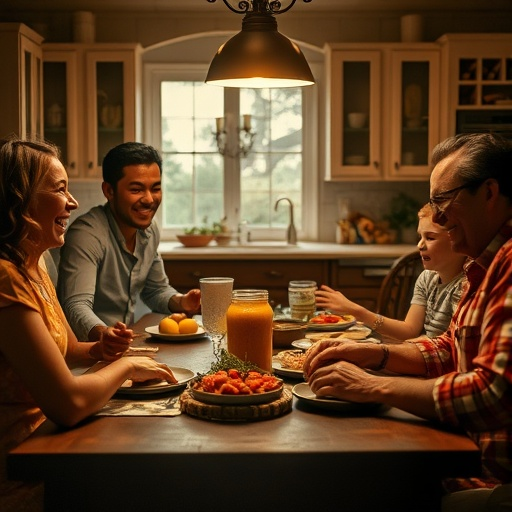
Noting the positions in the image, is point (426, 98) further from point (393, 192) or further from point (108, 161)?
point (108, 161)

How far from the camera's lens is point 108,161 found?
Answer: 298cm

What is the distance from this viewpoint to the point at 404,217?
4953mm

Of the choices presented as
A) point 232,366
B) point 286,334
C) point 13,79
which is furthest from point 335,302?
point 13,79

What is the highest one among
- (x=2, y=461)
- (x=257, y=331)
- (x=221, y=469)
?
(x=257, y=331)

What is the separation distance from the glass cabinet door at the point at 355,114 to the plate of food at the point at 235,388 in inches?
130

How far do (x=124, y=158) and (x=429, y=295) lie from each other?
1.23 metres

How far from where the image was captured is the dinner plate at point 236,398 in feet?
4.89

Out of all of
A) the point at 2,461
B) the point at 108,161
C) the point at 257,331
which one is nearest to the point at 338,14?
the point at 108,161

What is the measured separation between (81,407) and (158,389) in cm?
23

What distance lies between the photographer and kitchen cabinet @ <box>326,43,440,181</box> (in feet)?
15.4

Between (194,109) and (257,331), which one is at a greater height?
(194,109)

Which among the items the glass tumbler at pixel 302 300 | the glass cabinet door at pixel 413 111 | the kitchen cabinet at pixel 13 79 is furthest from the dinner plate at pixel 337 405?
the glass cabinet door at pixel 413 111

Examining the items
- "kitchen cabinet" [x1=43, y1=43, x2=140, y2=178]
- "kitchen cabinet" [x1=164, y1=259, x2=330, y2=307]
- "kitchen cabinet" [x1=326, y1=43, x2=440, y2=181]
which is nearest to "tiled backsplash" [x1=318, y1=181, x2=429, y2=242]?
"kitchen cabinet" [x1=326, y1=43, x2=440, y2=181]

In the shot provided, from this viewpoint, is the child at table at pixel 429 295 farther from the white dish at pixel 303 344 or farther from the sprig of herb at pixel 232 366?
the sprig of herb at pixel 232 366
